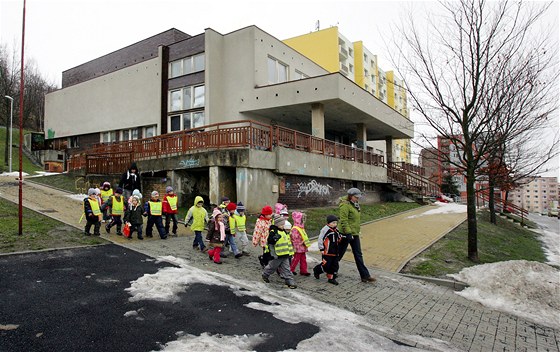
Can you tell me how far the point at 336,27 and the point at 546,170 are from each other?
4269cm

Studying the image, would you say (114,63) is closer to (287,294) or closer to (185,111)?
(185,111)

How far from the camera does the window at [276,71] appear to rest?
19875 mm

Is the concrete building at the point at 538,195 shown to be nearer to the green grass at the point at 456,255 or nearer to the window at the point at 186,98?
the green grass at the point at 456,255

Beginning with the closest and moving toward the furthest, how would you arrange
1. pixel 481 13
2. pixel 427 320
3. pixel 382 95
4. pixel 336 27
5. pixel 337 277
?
pixel 427 320 → pixel 337 277 → pixel 481 13 → pixel 336 27 → pixel 382 95

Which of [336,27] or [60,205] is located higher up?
[336,27]

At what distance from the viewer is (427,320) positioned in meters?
4.63

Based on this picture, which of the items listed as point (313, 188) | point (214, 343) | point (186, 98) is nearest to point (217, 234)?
point (214, 343)

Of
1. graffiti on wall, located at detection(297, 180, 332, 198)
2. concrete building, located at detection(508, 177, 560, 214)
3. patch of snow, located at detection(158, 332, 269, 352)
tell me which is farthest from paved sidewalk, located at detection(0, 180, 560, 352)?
concrete building, located at detection(508, 177, 560, 214)

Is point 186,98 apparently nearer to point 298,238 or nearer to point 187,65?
point 187,65

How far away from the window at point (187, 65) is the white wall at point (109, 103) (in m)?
1.24

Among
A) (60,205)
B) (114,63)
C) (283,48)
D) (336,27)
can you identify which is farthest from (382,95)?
(60,205)

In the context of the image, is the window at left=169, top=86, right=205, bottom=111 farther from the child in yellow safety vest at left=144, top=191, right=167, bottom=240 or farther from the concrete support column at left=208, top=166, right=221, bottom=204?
the child in yellow safety vest at left=144, top=191, right=167, bottom=240

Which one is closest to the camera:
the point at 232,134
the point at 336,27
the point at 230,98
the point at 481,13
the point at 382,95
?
the point at 481,13

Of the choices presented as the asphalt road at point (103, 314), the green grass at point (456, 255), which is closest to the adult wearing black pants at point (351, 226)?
the green grass at point (456, 255)
